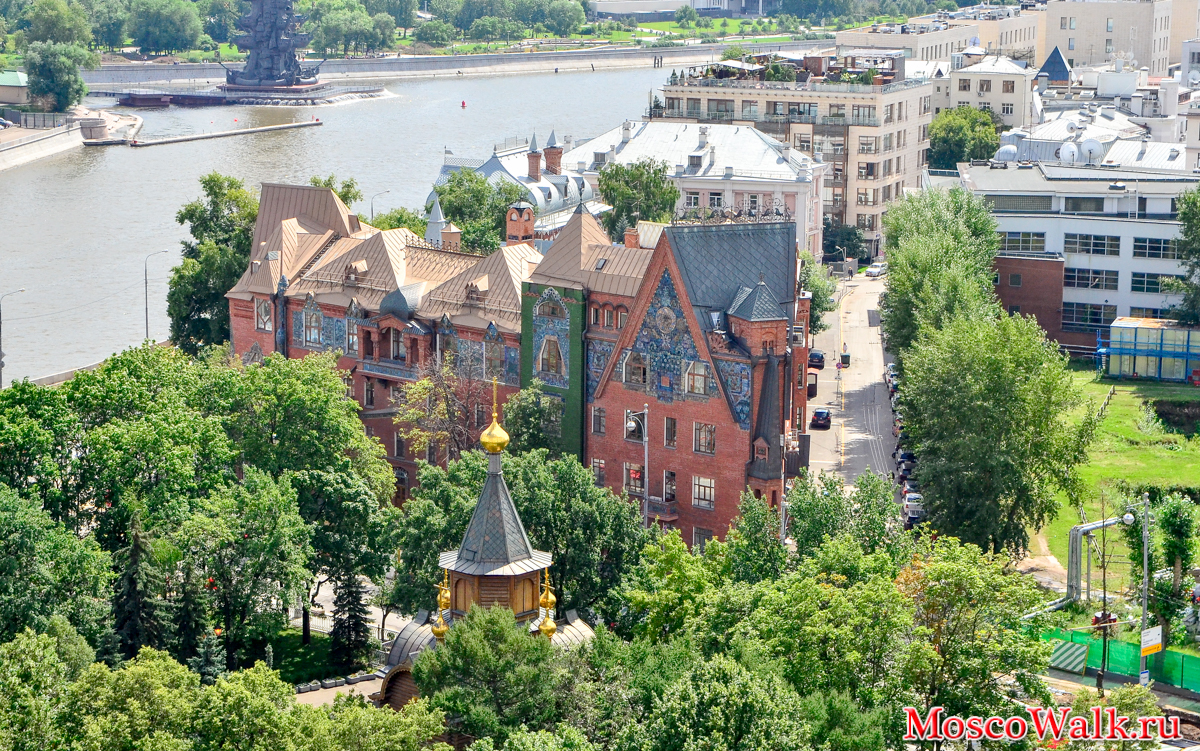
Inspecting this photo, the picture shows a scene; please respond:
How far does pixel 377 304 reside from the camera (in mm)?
91188

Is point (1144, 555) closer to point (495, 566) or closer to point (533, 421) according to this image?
point (495, 566)

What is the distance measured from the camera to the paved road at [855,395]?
96.7 meters

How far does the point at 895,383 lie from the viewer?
106m

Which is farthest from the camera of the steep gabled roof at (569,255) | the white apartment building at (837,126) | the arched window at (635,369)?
the white apartment building at (837,126)

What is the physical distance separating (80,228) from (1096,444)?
340ft

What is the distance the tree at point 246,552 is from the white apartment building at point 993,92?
404ft

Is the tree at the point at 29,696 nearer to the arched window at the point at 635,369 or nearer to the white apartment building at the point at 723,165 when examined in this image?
the arched window at the point at 635,369

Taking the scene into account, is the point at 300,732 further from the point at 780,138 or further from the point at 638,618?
the point at 780,138

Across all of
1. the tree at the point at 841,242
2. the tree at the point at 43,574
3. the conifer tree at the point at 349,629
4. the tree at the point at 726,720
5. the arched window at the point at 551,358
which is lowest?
the conifer tree at the point at 349,629

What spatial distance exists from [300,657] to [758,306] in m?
23.0

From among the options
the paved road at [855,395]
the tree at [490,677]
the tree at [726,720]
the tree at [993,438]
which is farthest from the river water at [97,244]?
the tree at [726,720]

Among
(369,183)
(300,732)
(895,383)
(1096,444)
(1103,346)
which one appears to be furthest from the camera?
→ (369,183)

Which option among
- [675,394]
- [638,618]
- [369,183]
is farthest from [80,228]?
[638,618]

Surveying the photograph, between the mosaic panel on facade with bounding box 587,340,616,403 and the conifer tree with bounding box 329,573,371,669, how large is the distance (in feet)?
49.1
